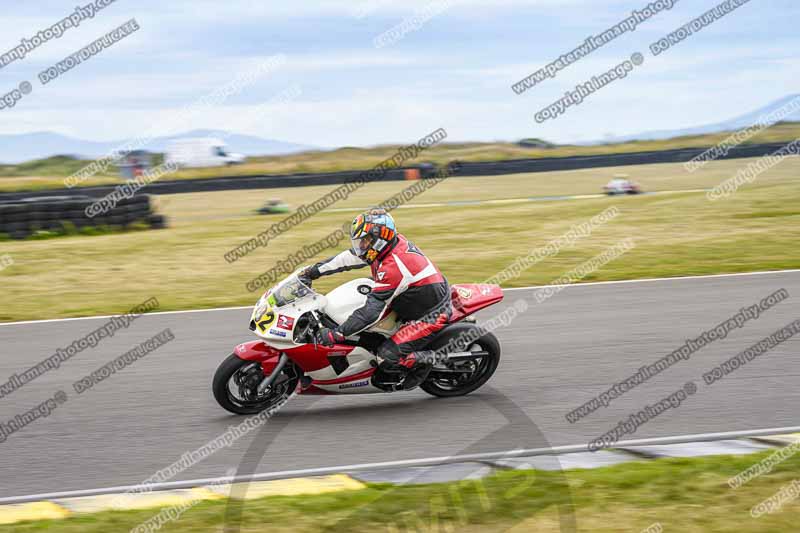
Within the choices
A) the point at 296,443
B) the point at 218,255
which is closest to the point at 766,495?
the point at 296,443

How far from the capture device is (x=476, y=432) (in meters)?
6.73

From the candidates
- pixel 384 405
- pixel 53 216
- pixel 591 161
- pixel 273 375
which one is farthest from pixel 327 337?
pixel 591 161

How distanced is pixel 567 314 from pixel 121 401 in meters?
5.39

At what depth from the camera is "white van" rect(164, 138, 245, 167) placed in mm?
45200

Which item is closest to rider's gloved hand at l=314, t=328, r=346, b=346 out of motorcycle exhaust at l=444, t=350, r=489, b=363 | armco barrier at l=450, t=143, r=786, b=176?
motorcycle exhaust at l=444, t=350, r=489, b=363

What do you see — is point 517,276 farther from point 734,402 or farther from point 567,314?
point 734,402

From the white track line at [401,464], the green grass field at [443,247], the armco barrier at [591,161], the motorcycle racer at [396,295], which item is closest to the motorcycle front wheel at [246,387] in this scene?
the motorcycle racer at [396,295]

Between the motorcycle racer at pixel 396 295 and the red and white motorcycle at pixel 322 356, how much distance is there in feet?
0.34

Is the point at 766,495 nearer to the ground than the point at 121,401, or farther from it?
nearer to the ground

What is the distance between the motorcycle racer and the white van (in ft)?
128

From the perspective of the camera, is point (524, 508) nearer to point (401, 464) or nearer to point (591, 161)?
point (401, 464)

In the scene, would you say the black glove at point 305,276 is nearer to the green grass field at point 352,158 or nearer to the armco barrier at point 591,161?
the armco barrier at point 591,161

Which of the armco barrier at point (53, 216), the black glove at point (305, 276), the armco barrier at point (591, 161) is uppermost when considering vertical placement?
the armco barrier at point (53, 216)

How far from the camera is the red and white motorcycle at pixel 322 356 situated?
7.05 metres
